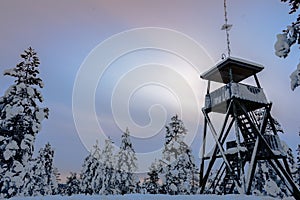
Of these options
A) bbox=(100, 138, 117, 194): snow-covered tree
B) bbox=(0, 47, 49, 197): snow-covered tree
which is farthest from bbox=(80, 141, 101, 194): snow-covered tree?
bbox=(0, 47, 49, 197): snow-covered tree

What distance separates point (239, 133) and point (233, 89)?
272 cm

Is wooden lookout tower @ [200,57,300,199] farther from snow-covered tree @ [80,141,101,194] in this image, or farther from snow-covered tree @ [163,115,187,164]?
snow-covered tree @ [80,141,101,194]

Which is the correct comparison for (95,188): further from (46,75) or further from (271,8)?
(271,8)

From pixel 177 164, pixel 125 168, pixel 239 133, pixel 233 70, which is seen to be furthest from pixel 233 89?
pixel 125 168

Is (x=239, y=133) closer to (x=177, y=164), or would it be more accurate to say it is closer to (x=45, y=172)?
(x=177, y=164)

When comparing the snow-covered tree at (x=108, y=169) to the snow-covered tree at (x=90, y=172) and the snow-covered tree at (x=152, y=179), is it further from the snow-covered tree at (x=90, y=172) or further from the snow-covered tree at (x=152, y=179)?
the snow-covered tree at (x=152, y=179)

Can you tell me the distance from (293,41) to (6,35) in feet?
59.0

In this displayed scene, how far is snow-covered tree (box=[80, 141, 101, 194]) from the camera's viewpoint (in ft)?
135

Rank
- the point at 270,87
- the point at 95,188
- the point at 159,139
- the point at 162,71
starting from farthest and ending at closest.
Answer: the point at 95,188 → the point at 159,139 → the point at 162,71 → the point at 270,87

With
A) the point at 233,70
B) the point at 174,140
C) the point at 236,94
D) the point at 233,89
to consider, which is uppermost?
the point at 233,70

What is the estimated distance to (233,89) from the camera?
15.7 meters

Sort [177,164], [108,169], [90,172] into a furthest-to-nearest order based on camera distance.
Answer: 1. [90,172]
2. [108,169]
3. [177,164]

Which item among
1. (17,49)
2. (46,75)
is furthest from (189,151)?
(17,49)

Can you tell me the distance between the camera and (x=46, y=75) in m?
21.6
